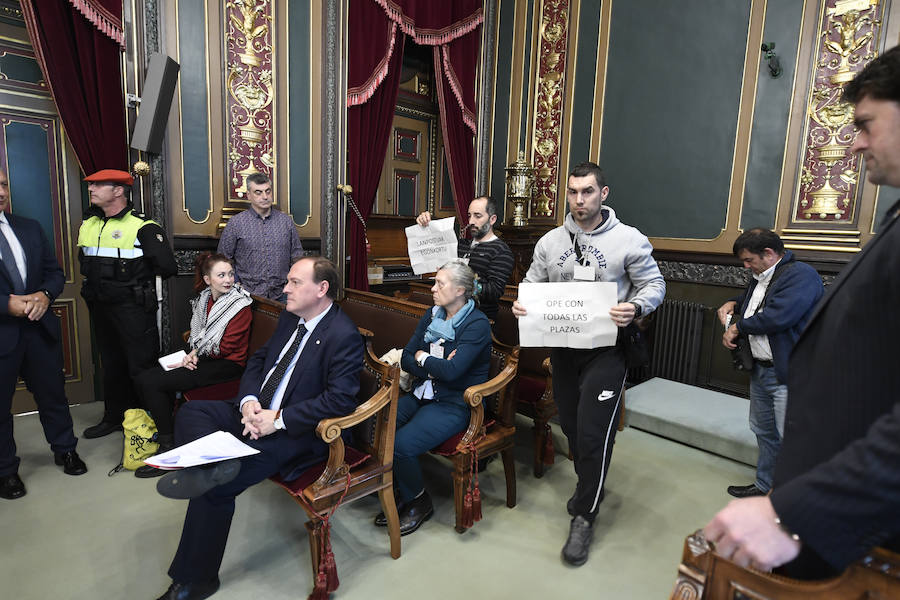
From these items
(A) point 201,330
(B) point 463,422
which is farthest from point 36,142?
(B) point 463,422

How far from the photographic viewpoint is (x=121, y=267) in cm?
272

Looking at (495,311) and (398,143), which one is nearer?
(495,311)

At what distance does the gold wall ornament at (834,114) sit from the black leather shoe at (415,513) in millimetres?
3186

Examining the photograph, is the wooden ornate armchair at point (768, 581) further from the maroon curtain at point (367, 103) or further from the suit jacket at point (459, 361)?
the maroon curtain at point (367, 103)

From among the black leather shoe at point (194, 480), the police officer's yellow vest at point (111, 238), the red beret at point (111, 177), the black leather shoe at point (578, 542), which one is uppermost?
the red beret at point (111, 177)

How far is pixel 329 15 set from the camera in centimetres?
393

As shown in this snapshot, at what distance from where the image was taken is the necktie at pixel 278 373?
6.32 ft

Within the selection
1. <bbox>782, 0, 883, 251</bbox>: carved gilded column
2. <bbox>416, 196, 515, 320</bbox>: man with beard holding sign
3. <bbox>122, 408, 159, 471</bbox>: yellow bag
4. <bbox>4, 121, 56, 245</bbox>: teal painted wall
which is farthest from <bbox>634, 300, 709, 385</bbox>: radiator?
<bbox>4, 121, 56, 245</bbox>: teal painted wall

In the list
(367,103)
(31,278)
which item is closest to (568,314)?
(31,278)

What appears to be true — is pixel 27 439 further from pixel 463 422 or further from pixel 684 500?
pixel 684 500

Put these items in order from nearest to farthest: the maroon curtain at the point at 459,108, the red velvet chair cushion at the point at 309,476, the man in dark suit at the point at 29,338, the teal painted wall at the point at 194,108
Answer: the red velvet chair cushion at the point at 309,476 → the man in dark suit at the point at 29,338 → the teal painted wall at the point at 194,108 → the maroon curtain at the point at 459,108

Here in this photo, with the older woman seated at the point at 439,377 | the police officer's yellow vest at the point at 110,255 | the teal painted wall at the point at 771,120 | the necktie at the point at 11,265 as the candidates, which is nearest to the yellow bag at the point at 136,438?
the police officer's yellow vest at the point at 110,255

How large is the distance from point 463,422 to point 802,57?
3.40 m

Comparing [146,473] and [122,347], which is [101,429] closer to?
[122,347]
